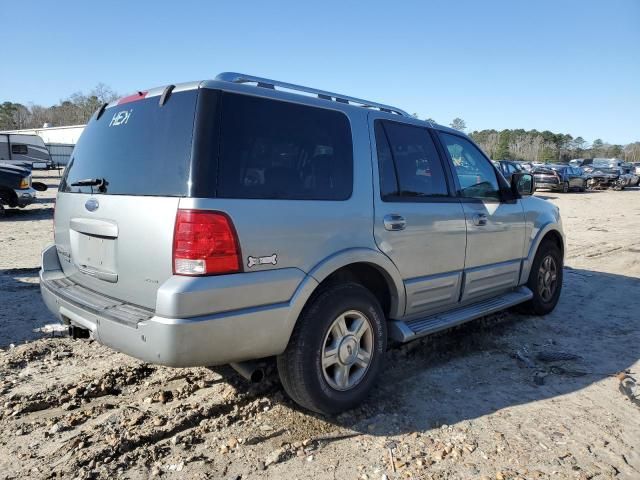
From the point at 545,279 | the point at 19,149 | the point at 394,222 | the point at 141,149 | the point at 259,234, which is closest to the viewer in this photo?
the point at 259,234

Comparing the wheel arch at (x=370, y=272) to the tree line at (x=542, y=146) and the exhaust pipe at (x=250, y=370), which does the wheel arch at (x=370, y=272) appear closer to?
the exhaust pipe at (x=250, y=370)

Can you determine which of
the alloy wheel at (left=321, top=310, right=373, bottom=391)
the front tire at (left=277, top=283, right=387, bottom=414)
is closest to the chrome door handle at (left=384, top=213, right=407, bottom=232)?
the front tire at (left=277, top=283, right=387, bottom=414)

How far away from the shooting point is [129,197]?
109 inches

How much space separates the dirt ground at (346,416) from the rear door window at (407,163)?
1471 mm

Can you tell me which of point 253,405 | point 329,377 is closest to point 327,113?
point 329,377

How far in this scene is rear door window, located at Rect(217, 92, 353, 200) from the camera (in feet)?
8.66

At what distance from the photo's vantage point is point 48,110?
7931 cm

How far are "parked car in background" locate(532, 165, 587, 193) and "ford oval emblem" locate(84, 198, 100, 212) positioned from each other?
2849 cm

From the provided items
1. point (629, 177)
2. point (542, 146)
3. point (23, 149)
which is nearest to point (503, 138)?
point (542, 146)

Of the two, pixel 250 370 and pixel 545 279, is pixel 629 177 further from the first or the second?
pixel 250 370

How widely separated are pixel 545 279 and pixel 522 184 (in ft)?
4.00

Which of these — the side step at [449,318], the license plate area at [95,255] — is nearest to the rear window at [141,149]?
the license plate area at [95,255]

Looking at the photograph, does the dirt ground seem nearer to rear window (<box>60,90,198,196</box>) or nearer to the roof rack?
rear window (<box>60,90,198,196</box>)

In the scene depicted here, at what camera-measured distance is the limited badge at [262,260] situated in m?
2.59
